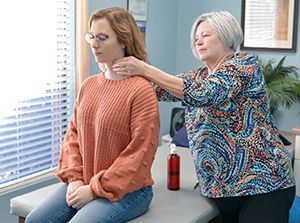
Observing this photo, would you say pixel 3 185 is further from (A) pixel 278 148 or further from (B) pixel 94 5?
(A) pixel 278 148

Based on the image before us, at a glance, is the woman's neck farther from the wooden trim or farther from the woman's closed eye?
the wooden trim

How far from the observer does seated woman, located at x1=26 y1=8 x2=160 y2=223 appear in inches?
67.1

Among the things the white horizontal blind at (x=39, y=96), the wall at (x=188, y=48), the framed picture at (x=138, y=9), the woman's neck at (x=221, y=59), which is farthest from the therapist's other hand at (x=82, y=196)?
the wall at (x=188, y=48)

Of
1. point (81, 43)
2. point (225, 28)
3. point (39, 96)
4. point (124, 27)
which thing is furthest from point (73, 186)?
point (81, 43)

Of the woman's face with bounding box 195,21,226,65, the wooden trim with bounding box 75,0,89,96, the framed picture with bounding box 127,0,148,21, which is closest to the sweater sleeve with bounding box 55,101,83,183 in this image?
the woman's face with bounding box 195,21,226,65

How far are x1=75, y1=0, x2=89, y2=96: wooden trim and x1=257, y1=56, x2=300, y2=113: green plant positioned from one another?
1391mm

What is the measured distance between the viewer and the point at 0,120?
2.83 m

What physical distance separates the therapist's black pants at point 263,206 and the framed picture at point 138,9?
2.14 m

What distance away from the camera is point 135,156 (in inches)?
67.2

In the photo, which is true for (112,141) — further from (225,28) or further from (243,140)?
(225,28)

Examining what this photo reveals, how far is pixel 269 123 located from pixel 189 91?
37cm

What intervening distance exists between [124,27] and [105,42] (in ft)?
0.29

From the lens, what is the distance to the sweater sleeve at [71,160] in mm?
1862

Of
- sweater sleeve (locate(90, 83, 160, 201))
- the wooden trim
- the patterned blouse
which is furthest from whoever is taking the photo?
the wooden trim
